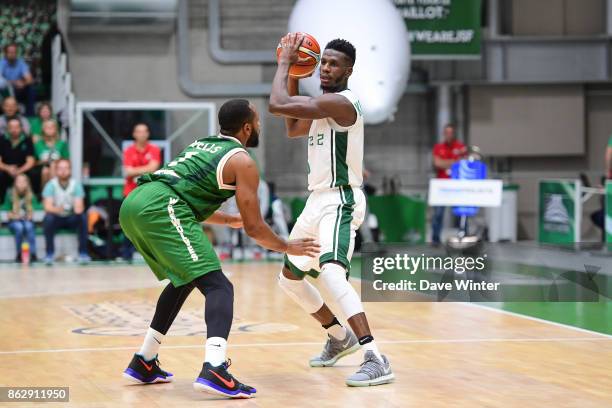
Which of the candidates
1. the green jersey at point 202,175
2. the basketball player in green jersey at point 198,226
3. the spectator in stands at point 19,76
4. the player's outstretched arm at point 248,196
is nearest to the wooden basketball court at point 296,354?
the basketball player in green jersey at point 198,226

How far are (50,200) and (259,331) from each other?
753 cm

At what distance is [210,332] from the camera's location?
6121mm

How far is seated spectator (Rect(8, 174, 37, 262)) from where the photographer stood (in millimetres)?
15883

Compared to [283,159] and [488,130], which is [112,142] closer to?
[283,159]

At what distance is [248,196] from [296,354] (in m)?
1.85

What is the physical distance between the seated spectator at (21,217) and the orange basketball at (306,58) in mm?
9747

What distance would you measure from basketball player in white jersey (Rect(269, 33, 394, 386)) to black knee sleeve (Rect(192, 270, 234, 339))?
2.27 ft

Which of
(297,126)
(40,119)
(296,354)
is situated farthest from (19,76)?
(297,126)

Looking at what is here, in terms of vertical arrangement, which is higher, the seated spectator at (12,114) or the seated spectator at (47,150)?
the seated spectator at (12,114)

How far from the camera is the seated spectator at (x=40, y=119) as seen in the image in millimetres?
17375

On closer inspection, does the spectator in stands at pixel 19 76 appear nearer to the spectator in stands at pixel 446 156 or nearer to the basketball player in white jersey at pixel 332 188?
the spectator in stands at pixel 446 156

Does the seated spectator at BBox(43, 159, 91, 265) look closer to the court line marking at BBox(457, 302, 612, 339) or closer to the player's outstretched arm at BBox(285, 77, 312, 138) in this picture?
the court line marking at BBox(457, 302, 612, 339)

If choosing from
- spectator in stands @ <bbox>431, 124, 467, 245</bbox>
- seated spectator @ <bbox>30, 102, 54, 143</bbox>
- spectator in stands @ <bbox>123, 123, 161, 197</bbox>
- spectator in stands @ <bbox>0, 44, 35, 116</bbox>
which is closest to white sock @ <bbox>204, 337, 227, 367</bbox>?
spectator in stands @ <bbox>123, 123, 161, 197</bbox>

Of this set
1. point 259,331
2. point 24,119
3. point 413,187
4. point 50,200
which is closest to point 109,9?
point 24,119
